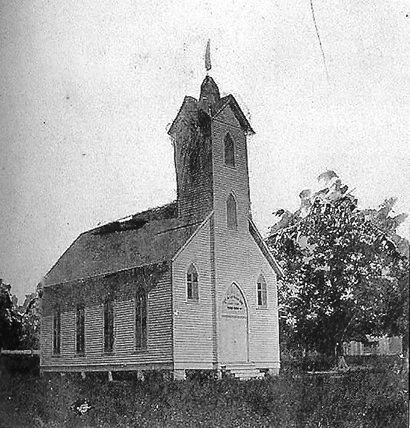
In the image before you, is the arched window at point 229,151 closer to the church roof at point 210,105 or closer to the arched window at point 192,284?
the church roof at point 210,105

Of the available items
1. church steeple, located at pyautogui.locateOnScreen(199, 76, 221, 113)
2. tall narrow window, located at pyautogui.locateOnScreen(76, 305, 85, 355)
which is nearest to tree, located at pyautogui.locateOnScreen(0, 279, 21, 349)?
tall narrow window, located at pyautogui.locateOnScreen(76, 305, 85, 355)

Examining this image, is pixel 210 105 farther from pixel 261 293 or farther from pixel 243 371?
pixel 243 371

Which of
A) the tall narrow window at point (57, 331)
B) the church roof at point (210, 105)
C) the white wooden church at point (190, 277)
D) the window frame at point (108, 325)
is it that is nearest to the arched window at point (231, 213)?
the white wooden church at point (190, 277)

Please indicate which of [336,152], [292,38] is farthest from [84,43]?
[336,152]

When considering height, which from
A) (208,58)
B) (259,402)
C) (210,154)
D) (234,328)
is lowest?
(259,402)

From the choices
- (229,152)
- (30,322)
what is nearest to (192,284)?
(229,152)

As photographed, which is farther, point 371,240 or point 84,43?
point 84,43

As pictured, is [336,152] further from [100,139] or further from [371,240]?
[100,139]
